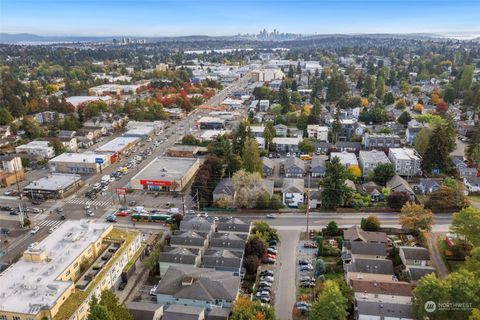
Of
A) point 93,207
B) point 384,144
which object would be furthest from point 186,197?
point 384,144

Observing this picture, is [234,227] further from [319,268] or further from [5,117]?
[5,117]

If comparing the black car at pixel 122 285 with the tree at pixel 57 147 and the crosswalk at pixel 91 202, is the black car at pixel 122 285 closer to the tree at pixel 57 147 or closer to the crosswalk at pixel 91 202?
the crosswalk at pixel 91 202

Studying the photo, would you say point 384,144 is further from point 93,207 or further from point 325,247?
point 93,207

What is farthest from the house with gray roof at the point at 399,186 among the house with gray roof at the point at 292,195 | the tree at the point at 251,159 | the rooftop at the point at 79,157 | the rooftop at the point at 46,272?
the rooftop at the point at 79,157

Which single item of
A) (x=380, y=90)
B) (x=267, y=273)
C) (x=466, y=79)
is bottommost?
(x=267, y=273)

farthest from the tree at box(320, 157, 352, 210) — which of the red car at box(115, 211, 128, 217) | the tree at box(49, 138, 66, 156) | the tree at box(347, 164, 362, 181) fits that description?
the tree at box(49, 138, 66, 156)

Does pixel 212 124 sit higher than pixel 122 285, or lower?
higher

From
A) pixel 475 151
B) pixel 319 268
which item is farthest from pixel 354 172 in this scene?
pixel 319 268
